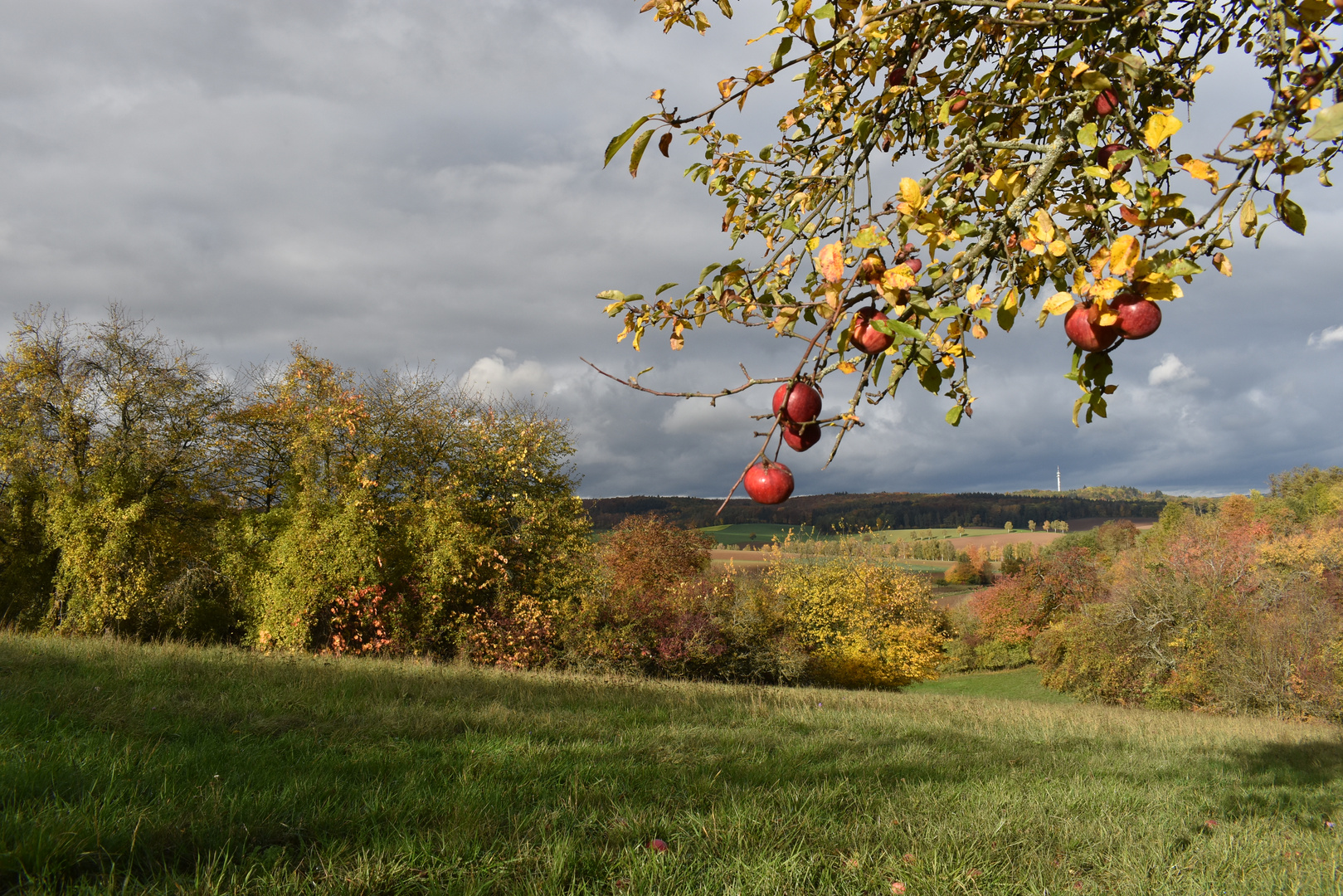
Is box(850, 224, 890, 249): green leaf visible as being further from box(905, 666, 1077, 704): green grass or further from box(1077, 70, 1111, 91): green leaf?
box(905, 666, 1077, 704): green grass

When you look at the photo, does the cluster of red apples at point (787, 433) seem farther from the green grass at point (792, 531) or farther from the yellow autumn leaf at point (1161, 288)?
the green grass at point (792, 531)

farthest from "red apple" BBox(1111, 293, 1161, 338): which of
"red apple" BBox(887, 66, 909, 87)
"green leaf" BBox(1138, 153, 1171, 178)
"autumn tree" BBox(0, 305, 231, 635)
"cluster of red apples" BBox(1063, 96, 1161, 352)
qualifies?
"autumn tree" BBox(0, 305, 231, 635)

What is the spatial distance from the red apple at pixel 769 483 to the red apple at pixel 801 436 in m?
0.06

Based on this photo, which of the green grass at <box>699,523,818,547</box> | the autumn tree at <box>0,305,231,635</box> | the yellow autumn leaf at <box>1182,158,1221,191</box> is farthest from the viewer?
the green grass at <box>699,523,818,547</box>

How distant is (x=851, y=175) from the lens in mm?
2490

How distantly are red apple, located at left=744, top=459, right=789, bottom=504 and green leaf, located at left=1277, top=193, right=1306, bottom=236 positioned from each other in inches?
63.9

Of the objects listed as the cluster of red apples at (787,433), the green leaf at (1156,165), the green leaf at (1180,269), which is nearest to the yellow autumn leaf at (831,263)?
the cluster of red apples at (787,433)

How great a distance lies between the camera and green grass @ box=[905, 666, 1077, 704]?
3397 cm

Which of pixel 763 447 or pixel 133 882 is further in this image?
pixel 133 882

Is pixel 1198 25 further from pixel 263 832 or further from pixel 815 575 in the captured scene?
pixel 815 575

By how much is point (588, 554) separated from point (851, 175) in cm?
1712

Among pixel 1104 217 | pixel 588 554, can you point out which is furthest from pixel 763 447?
pixel 588 554

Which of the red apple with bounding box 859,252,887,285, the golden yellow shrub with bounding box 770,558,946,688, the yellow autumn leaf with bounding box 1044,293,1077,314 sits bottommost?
the golden yellow shrub with bounding box 770,558,946,688

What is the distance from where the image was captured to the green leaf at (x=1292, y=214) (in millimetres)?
1865
